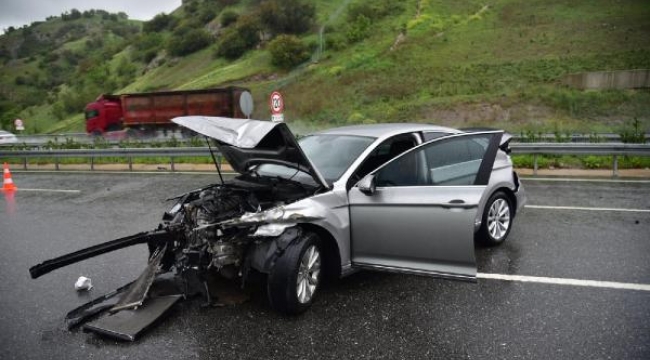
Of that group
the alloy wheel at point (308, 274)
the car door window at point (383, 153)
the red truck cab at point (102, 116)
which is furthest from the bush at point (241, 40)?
the alloy wheel at point (308, 274)

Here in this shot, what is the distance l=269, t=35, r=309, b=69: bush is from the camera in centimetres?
4588

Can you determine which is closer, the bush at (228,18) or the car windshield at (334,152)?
the car windshield at (334,152)

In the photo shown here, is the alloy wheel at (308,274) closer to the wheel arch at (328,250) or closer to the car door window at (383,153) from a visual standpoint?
the wheel arch at (328,250)

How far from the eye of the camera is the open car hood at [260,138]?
12.7 feet

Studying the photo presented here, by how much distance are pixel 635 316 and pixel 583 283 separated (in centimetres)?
67

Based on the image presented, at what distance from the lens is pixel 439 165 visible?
14.9ft

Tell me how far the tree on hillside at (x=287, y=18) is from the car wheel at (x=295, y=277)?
55.9 metres

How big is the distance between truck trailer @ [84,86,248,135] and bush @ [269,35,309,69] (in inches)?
747

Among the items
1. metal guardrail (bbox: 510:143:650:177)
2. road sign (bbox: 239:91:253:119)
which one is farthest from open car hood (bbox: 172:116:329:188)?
road sign (bbox: 239:91:253:119)

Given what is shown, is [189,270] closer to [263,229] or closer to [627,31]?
[263,229]

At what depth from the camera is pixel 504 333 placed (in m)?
3.62

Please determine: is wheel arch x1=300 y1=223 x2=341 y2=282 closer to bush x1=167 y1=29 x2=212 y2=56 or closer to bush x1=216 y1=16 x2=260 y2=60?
bush x1=216 y1=16 x2=260 y2=60

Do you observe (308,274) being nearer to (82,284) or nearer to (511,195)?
(82,284)

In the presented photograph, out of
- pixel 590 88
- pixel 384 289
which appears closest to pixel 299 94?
pixel 590 88
